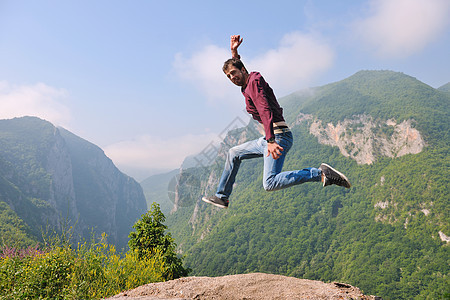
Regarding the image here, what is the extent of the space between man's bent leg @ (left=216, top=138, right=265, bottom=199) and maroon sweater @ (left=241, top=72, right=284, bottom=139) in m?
0.41

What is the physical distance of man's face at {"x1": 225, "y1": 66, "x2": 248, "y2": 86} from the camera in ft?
14.2

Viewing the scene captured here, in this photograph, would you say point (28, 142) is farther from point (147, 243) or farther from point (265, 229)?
point (147, 243)

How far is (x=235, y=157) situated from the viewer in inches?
178

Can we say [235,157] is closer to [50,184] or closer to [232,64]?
[232,64]

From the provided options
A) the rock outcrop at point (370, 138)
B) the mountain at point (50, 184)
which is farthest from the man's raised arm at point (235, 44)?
the rock outcrop at point (370, 138)

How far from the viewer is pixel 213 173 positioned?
14612 cm

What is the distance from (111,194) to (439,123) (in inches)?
6938

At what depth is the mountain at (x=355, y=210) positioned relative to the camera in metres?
82.4

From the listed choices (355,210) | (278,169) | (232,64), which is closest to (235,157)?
(278,169)

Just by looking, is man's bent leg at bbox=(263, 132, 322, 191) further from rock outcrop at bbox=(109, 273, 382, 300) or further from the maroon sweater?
rock outcrop at bbox=(109, 273, 382, 300)

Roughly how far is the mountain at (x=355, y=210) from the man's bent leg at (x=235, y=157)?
73208 millimetres

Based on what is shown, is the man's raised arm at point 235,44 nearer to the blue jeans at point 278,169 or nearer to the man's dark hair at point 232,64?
the man's dark hair at point 232,64

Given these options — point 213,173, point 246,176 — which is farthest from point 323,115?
point 213,173

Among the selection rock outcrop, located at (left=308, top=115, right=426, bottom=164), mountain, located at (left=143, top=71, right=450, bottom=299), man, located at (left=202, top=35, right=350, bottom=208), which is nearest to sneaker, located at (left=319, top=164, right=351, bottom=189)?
man, located at (left=202, top=35, right=350, bottom=208)
